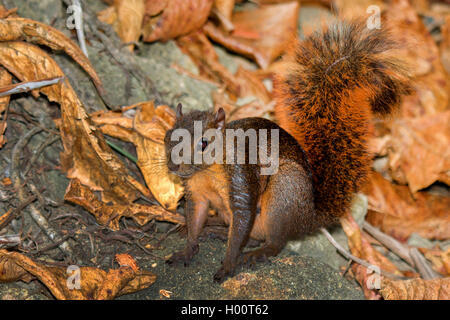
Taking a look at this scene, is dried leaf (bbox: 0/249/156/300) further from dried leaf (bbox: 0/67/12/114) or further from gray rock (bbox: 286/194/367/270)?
gray rock (bbox: 286/194/367/270)

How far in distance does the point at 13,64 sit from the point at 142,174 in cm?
100

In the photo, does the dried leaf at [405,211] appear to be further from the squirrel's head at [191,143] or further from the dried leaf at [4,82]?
the dried leaf at [4,82]

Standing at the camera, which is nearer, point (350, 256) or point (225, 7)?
point (350, 256)

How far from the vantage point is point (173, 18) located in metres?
3.69

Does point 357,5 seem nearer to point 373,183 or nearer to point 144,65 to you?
point 373,183

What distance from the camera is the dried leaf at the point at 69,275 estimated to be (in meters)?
2.17

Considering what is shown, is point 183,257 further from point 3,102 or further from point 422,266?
point 422,266

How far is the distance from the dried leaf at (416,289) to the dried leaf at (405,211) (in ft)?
2.21

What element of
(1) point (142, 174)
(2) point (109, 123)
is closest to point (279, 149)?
(1) point (142, 174)

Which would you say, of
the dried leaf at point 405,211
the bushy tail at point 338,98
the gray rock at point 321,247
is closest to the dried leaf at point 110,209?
the gray rock at point 321,247

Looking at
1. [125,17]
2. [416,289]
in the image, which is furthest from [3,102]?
[416,289]

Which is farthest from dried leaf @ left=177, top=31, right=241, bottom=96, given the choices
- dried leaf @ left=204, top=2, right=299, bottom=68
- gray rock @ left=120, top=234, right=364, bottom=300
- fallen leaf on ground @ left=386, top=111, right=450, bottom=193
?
gray rock @ left=120, top=234, right=364, bottom=300

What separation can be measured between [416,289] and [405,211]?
0.93 meters

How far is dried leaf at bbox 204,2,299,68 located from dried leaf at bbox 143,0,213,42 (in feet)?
0.91
